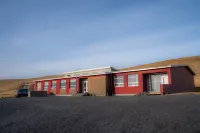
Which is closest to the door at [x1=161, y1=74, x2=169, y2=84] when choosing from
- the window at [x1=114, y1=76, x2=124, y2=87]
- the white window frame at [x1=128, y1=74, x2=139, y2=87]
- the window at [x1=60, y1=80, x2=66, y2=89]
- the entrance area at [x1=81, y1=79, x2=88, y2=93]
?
the white window frame at [x1=128, y1=74, x2=139, y2=87]

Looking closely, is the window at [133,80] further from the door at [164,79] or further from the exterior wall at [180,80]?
the exterior wall at [180,80]

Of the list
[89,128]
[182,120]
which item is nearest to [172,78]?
[182,120]

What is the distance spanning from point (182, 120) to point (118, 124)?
2461mm

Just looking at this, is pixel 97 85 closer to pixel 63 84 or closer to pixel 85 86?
pixel 85 86

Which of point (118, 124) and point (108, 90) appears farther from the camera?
point (108, 90)

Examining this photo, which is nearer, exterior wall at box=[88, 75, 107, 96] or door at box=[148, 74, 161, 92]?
door at box=[148, 74, 161, 92]

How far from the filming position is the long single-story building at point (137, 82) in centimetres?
2350

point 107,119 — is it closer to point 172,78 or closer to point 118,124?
point 118,124

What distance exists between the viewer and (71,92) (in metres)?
33.9

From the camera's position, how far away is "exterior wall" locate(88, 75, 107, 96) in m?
28.8

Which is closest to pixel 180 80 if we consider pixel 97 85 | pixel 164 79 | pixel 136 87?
pixel 164 79

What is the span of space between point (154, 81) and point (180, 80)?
3218 millimetres

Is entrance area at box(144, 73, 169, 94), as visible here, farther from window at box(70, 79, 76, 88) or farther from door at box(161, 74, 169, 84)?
window at box(70, 79, 76, 88)

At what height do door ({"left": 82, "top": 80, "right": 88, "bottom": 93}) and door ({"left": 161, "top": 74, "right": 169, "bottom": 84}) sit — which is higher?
door ({"left": 161, "top": 74, "right": 169, "bottom": 84})
